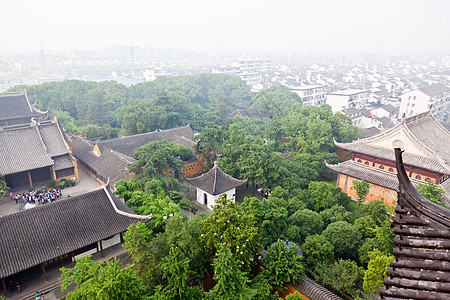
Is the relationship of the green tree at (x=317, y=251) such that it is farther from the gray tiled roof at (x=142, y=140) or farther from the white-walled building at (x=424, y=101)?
the white-walled building at (x=424, y=101)

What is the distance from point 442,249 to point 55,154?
98.8 ft

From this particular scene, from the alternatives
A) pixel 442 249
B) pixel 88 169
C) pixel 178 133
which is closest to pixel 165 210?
pixel 442 249

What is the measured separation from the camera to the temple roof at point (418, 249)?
3820 millimetres

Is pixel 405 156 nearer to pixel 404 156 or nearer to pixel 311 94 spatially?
pixel 404 156

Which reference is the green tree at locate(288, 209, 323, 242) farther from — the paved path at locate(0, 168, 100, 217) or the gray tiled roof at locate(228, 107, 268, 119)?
the gray tiled roof at locate(228, 107, 268, 119)

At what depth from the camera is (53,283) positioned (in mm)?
15719

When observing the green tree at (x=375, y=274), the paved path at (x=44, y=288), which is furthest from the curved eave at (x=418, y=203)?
the paved path at (x=44, y=288)

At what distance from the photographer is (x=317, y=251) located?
16.9 meters

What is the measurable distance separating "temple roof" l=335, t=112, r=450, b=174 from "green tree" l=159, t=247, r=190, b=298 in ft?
60.1

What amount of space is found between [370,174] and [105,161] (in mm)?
23831

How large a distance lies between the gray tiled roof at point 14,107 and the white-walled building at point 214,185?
27.2 meters

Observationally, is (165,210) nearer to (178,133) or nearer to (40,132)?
(40,132)

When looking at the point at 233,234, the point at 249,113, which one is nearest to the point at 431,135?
the point at 233,234

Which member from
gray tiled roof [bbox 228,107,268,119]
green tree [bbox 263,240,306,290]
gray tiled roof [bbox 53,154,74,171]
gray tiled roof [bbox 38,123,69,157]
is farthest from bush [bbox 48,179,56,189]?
gray tiled roof [bbox 228,107,268,119]
